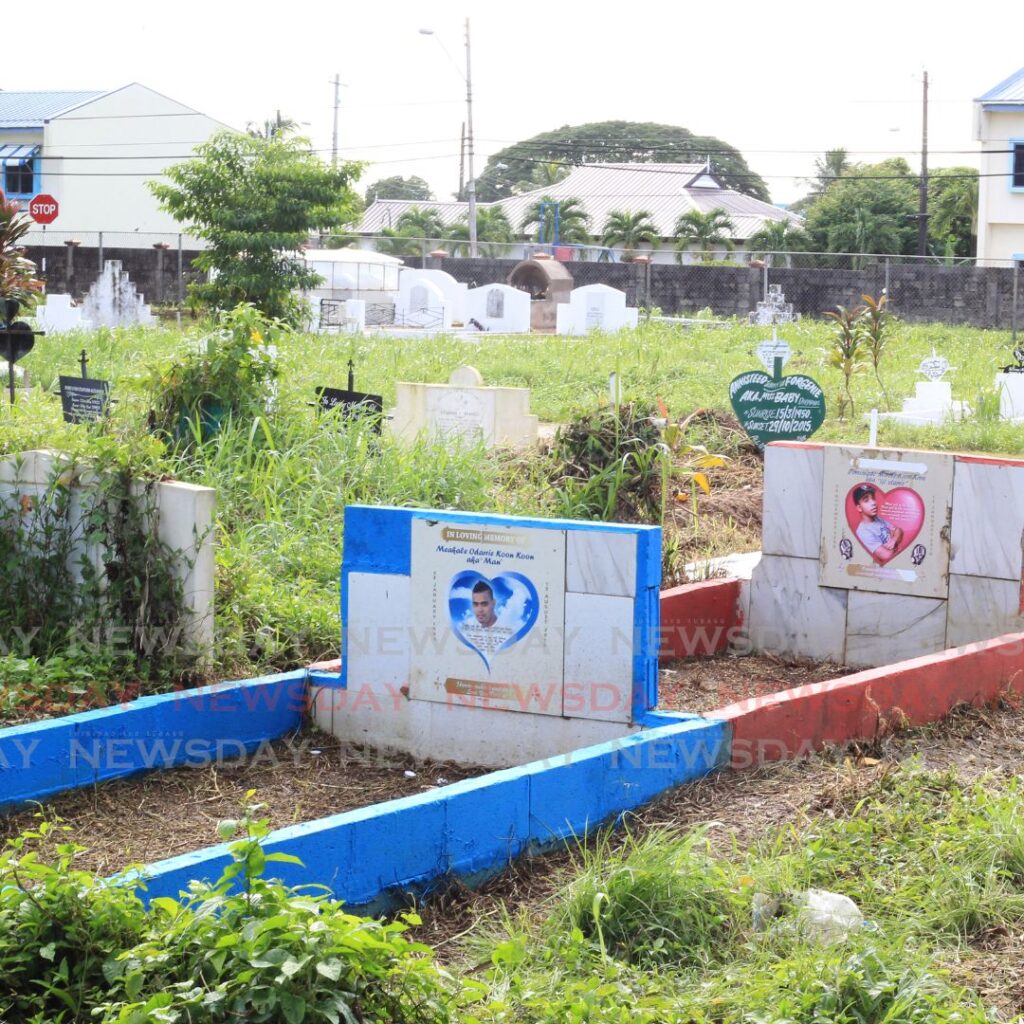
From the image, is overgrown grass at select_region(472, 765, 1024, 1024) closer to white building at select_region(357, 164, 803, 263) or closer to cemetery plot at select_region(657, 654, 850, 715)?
cemetery plot at select_region(657, 654, 850, 715)

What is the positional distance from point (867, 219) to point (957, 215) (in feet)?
9.73

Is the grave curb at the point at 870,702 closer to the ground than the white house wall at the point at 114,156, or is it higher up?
closer to the ground

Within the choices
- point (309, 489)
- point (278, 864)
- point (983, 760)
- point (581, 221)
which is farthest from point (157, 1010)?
point (581, 221)

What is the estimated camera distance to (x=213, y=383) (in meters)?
8.47

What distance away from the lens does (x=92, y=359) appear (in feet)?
57.5

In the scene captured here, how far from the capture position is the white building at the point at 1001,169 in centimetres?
3834

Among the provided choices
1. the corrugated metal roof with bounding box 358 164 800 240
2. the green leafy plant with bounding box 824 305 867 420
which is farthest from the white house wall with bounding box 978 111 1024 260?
the green leafy plant with bounding box 824 305 867 420

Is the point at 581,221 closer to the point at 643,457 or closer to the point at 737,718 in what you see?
the point at 643,457

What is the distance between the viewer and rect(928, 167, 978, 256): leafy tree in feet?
158

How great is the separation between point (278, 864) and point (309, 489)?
4.38 meters

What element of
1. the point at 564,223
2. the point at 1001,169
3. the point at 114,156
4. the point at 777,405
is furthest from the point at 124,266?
the point at 564,223

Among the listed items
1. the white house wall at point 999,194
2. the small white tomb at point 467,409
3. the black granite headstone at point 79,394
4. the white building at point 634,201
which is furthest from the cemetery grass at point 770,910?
the white building at point 634,201

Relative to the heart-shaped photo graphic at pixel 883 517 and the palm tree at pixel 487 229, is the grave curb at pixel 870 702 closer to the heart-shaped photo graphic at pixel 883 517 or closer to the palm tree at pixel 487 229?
the heart-shaped photo graphic at pixel 883 517

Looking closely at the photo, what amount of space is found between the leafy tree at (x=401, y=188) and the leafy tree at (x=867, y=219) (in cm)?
4858
